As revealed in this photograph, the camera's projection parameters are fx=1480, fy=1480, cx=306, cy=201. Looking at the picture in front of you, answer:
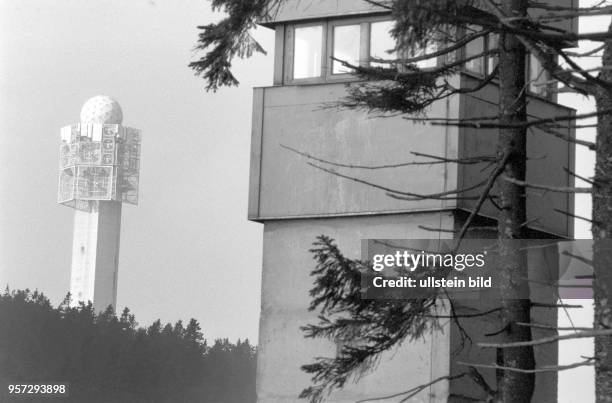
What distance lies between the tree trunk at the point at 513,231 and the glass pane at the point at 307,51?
9.54m

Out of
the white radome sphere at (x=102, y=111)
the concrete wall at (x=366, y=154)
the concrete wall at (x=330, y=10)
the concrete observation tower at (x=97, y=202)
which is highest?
the white radome sphere at (x=102, y=111)

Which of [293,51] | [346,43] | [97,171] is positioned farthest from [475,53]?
[97,171]

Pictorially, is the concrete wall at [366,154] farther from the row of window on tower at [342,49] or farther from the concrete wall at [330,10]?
the concrete wall at [330,10]

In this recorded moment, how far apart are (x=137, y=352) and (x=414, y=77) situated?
51.1m

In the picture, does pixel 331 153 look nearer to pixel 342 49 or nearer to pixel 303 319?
pixel 342 49

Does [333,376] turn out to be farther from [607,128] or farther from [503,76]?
[607,128]

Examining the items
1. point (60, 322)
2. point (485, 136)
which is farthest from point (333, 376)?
point (60, 322)

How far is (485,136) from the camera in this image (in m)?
22.2

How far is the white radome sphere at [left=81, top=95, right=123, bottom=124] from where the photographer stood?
261ft

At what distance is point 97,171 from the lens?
100062 millimetres

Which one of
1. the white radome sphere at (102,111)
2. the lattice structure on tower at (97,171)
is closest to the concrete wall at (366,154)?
the white radome sphere at (102,111)

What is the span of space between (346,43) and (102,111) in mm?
60512

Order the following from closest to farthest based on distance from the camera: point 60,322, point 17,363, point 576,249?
point 576,249 < point 17,363 < point 60,322

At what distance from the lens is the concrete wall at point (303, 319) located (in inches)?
856
